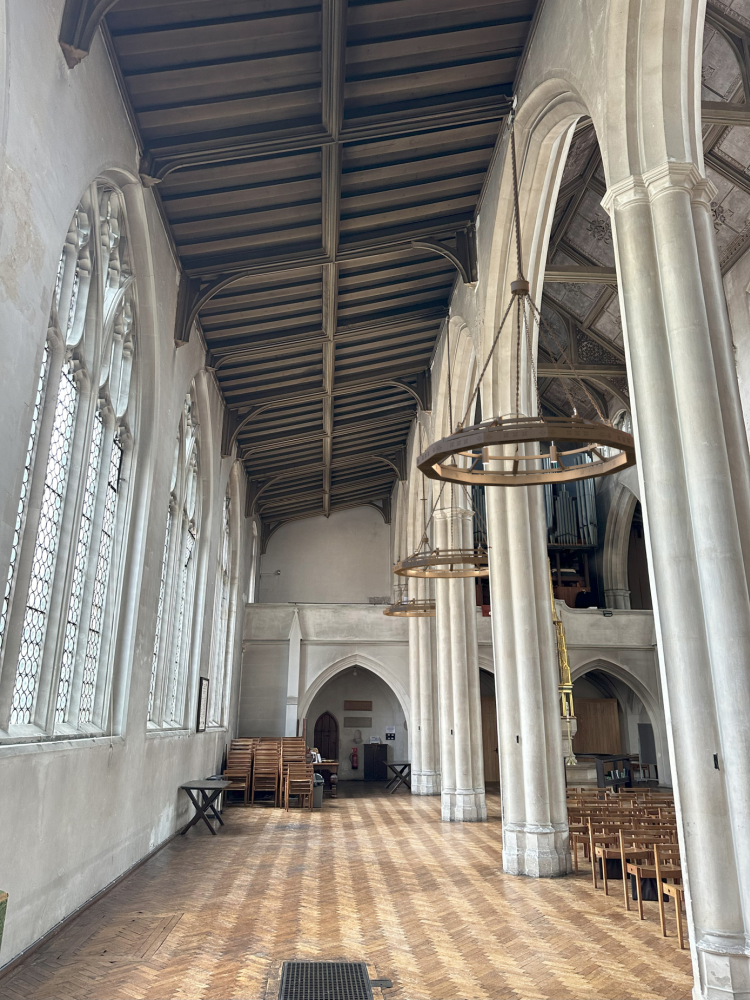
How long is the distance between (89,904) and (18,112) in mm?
6013

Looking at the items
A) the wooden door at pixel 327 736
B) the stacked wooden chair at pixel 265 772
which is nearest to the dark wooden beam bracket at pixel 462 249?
the stacked wooden chair at pixel 265 772

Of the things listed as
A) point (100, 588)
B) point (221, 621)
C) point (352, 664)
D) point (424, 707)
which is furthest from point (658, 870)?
point (352, 664)

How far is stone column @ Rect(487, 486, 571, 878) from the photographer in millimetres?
7324

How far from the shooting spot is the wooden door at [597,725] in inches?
781

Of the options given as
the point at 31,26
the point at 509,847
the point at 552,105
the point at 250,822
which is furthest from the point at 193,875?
the point at 552,105

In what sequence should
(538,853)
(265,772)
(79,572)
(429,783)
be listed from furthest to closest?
(429,783)
(265,772)
(538,853)
(79,572)

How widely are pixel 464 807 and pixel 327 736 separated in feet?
30.7

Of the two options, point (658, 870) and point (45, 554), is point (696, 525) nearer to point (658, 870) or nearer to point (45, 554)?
point (658, 870)

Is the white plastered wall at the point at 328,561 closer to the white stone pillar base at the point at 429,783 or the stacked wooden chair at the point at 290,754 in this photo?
the stacked wooden chair at the point at 290,754

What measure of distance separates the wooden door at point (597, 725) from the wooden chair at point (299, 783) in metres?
9.01

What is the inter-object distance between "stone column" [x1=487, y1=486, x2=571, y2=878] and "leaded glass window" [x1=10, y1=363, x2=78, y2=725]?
452 cm

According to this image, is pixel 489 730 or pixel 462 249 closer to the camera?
pixel 462 249

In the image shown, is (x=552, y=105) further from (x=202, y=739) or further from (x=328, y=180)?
(x=202, y=739)

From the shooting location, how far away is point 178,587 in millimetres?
10570
